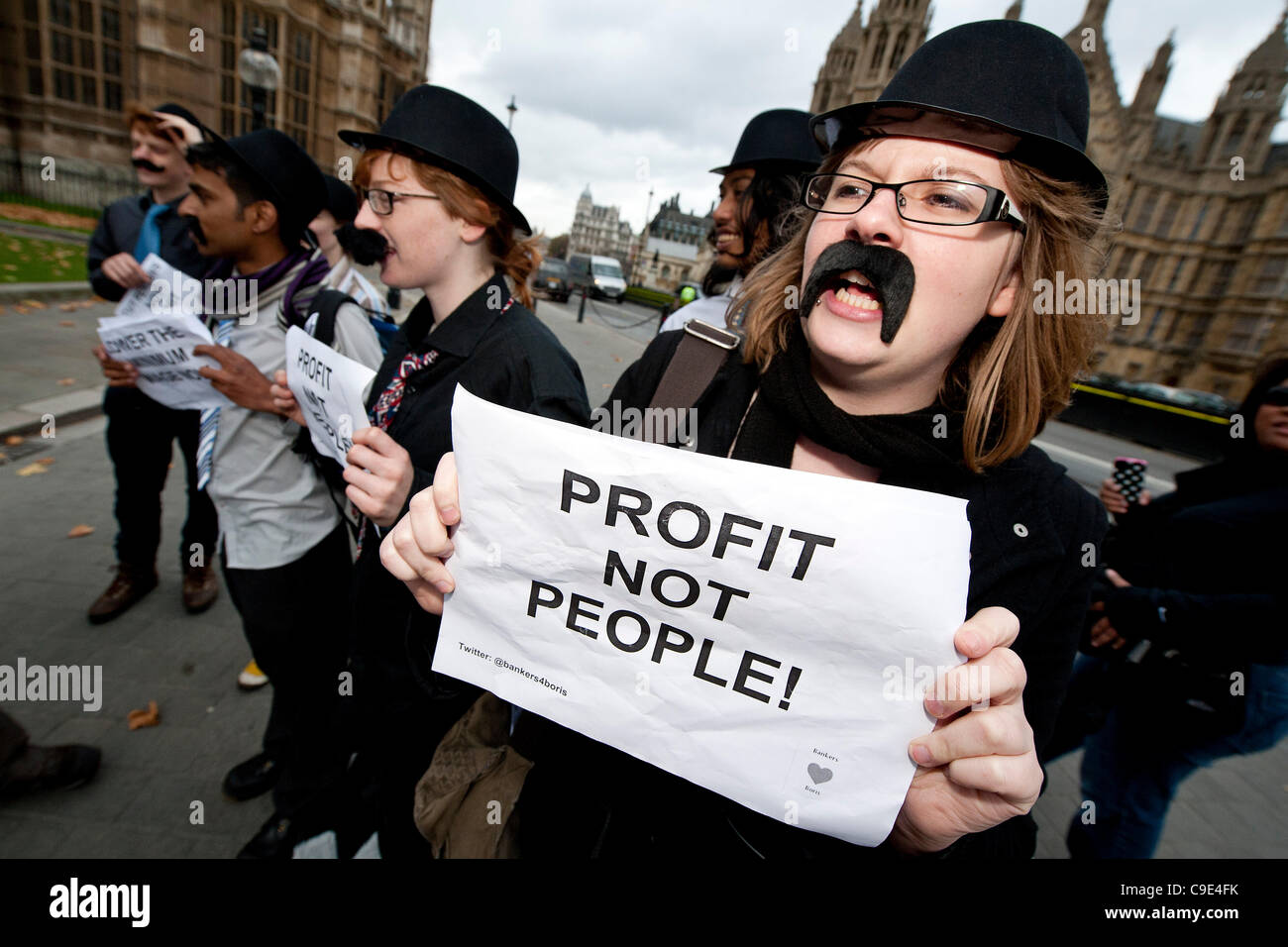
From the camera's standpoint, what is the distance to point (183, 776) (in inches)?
100

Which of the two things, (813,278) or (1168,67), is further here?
(1168,67)

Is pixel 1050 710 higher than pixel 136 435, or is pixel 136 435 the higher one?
pixel 1050 710

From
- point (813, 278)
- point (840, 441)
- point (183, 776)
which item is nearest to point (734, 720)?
point (840, 441)

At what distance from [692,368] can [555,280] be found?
25.6m

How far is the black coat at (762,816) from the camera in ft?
3.77

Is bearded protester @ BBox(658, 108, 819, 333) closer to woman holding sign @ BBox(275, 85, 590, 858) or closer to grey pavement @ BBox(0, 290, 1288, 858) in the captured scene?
woman holding sign @ BBox(275, 85, 590, 858)

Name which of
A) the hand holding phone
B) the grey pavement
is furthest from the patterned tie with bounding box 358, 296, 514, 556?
the hand holding phone

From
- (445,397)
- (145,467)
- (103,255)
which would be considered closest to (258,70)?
(103,255)

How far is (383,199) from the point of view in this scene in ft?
6.14

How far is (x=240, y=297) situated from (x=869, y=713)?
260 centimetres

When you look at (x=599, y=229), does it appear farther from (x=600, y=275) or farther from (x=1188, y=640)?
(x=1188, y=640)

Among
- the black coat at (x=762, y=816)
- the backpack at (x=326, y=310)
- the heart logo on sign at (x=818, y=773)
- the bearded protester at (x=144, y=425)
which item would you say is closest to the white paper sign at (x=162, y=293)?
the bearded protester at (x=144, y=425)
